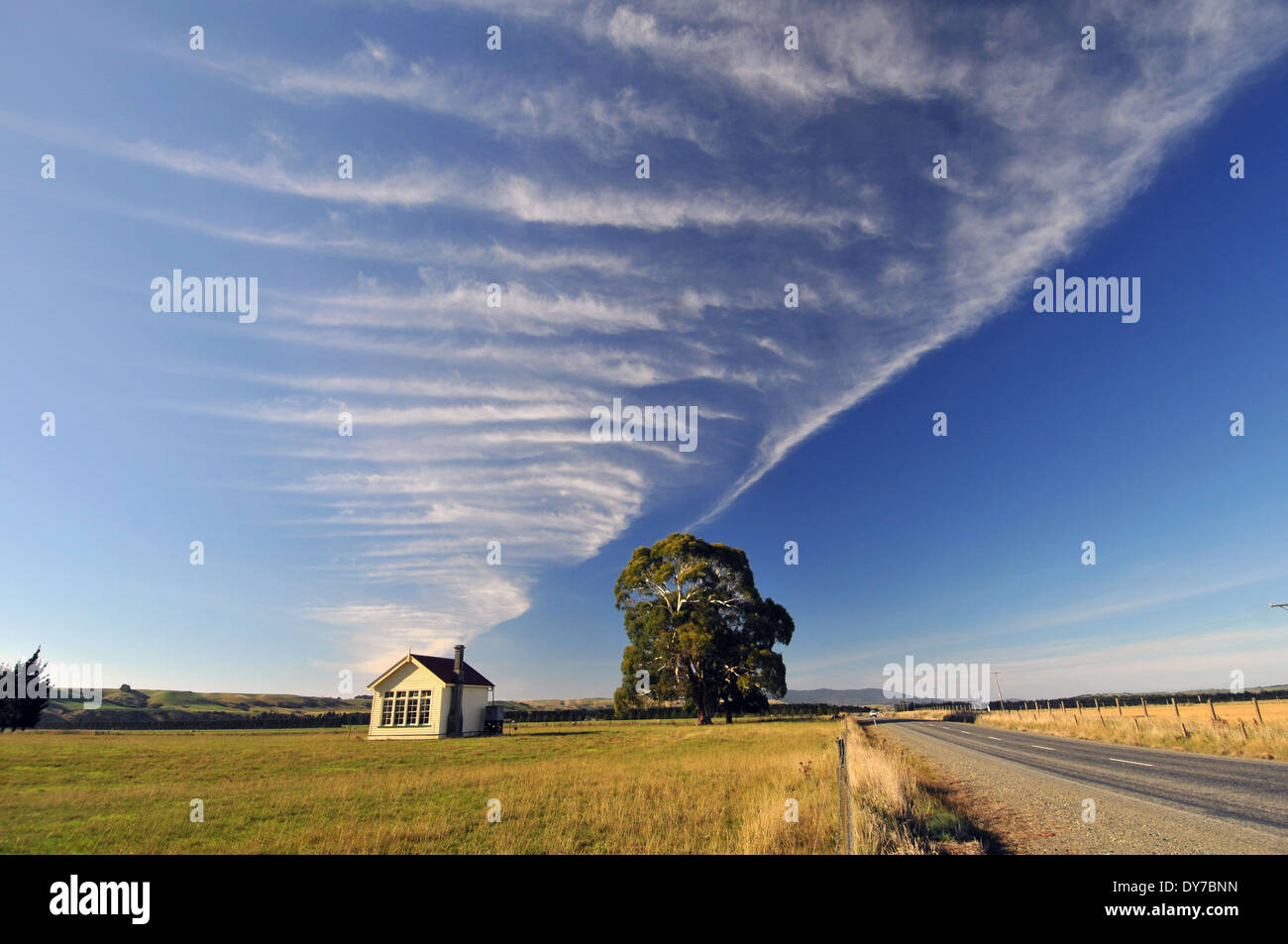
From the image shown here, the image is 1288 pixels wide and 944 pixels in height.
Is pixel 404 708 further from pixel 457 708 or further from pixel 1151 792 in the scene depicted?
pixel 1151 792

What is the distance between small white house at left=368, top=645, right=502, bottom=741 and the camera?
40.7 metres

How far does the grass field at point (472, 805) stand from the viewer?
920 cm

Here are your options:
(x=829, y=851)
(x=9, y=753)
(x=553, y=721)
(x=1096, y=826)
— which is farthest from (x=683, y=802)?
(x=553, y=721)

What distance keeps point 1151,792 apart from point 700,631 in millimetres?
32623

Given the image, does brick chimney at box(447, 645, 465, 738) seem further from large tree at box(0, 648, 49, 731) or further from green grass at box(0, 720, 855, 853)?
large tree at box(0, 648, 49, 731)

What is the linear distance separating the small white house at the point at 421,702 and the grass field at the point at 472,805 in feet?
61.9

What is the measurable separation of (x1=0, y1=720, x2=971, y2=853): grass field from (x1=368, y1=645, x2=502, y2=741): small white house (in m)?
18.9

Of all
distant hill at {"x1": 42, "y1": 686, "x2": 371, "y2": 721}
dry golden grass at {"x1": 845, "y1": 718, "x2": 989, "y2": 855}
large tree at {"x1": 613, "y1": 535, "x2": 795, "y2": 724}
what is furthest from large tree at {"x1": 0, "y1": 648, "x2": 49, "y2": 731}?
dry golden grass at {"x1": 845, "y1": 718, "x2": 989, "y2": 855}

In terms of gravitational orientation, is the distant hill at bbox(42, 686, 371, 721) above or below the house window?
below

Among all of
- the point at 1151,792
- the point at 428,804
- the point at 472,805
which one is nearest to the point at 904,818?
the point at 1151,792

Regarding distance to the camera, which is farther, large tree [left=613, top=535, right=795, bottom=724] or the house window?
large tree [left=613, top=535, right=795, bottom=724]

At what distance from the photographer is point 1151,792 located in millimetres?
12188
